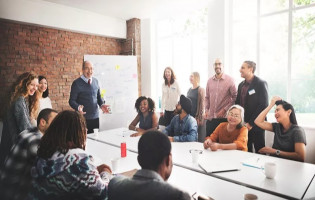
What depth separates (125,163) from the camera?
200cm

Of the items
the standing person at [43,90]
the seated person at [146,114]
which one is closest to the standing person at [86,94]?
the standing person at [43,90]

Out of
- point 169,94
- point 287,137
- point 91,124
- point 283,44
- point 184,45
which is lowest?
point 91,124

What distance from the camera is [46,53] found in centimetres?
489

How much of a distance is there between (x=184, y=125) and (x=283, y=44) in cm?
267

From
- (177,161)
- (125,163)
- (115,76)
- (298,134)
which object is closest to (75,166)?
(125,163)

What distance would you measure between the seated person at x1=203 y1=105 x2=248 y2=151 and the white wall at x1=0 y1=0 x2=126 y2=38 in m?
4.13

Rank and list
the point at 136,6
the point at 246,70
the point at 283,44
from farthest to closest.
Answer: the point at 136,6
the point at 283,44
the point at 246,70

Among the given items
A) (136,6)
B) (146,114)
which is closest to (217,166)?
(146,114)

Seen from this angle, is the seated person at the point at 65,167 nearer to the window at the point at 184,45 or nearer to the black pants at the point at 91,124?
the black pants at the point at 91,124

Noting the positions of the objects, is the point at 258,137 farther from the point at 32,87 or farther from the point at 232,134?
the point at 32,87

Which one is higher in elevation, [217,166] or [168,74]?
[168,74]

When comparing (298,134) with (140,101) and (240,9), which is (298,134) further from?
(240,9)

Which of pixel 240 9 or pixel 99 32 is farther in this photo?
pixel 99 32

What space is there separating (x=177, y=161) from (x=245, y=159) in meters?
0.60
